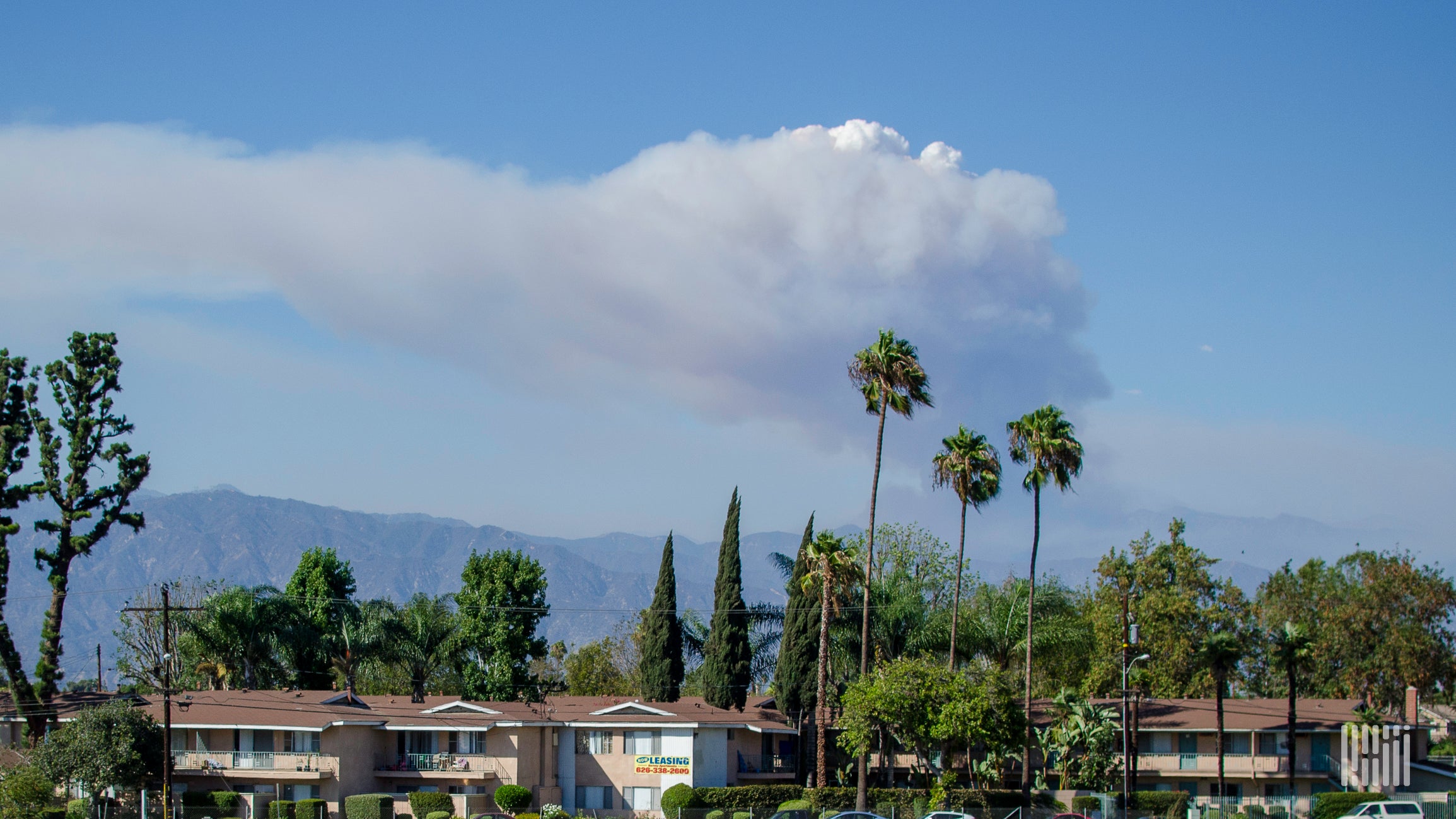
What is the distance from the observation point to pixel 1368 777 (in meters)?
71.8

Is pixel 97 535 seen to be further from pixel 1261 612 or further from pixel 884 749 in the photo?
pixel 1261 612

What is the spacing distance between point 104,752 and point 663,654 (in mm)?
34445

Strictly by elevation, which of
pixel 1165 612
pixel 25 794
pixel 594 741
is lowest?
pixel 25 794

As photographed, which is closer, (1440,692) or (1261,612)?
(1440,692)

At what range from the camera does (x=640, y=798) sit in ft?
226

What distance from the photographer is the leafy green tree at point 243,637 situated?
84125 mm

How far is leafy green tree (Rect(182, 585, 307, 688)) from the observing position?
84.1 metres

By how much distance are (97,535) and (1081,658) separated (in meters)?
62.5

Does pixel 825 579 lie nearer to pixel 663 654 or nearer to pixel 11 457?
pixel 663 654

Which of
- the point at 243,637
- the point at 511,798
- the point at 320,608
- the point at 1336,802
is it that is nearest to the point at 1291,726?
the point at 1336,802

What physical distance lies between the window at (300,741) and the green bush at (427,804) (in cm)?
650

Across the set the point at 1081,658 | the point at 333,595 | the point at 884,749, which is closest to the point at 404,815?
the point at 884,749

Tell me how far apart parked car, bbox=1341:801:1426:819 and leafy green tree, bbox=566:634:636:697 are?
7067cm

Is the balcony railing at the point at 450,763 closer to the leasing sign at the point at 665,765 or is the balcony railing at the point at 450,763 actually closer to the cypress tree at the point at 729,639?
the leasing sign at the point at 665,765
